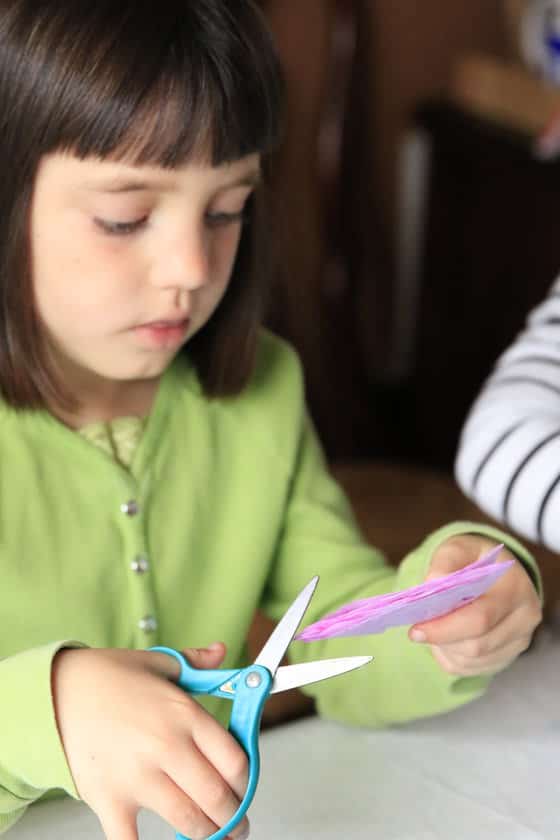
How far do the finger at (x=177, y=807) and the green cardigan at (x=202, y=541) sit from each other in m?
0.14

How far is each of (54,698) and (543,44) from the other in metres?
1.52

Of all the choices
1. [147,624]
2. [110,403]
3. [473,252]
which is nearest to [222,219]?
[110,403]

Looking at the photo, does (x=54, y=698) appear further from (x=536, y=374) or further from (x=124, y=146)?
(x=536, y=374)

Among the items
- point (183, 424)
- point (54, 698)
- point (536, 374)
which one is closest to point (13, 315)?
point (183, 424)

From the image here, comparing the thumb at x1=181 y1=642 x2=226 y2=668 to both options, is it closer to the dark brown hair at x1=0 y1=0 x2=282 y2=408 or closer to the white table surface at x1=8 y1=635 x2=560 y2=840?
the white table surface at x1=8 y1=635 x2=560 y2=840

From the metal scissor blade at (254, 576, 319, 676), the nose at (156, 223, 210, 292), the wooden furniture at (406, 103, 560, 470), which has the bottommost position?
the wooden furniture at (406, 103, 560, 470)

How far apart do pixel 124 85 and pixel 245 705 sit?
353 millimetres

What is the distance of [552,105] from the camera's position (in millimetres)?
1813

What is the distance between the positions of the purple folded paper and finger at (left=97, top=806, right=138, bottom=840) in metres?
0.12

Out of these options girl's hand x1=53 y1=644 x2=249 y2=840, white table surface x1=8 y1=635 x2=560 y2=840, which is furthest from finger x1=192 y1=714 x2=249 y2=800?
white table surface x1=8 y1=635 x2=560 y2=840

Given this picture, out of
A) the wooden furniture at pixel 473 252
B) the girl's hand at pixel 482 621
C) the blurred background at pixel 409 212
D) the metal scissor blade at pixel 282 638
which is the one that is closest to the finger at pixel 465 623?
the girl's hand at pixel 482 621

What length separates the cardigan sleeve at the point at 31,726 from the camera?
0.62 meters

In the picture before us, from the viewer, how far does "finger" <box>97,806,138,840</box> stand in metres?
0.60

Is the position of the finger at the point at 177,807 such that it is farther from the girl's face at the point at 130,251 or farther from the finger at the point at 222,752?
the girl's face at the point at 130,251
